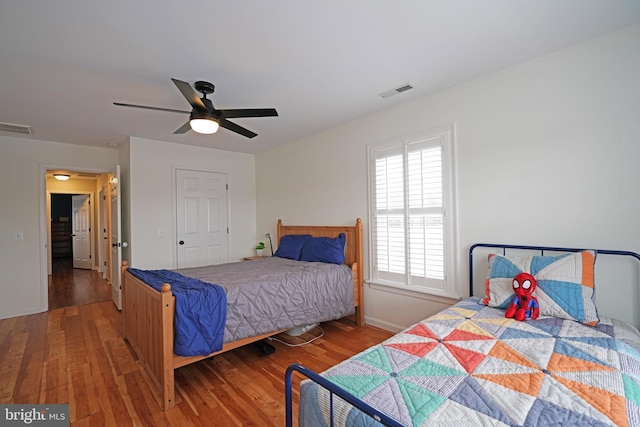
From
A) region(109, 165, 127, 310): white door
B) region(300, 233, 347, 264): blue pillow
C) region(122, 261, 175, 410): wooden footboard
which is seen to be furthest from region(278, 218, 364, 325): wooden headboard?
region(109, 165, 127, 310): white door

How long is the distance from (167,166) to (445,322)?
4.25 m

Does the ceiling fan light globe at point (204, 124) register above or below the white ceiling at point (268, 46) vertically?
below

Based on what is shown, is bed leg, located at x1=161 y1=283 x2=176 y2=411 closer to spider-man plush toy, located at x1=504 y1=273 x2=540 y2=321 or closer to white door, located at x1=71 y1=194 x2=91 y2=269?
spider-man plush toy, located at x1=504 y1=273 x2=540 y2=321

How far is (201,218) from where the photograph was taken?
488 cm

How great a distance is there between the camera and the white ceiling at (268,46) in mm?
1733

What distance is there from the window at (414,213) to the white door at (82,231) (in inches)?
307

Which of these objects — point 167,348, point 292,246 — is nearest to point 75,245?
point 292,246

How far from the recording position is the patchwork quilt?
41.6 inches

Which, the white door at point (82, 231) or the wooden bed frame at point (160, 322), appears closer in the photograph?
the wooden bed frame at point (160, 322)

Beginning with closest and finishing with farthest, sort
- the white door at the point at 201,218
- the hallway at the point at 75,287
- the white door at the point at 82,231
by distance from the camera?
the white door at the point at 201,218, the hallway at the point at 75,287, the white door at the point at 82,231

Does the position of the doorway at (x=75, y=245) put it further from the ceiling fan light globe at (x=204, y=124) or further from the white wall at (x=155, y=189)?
the ceiling fan light globe at (x=204, y=124)

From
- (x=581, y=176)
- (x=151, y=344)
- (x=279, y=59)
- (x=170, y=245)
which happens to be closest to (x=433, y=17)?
(x=279, y=59)
